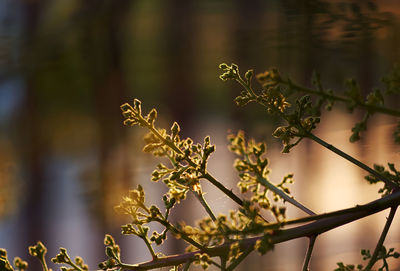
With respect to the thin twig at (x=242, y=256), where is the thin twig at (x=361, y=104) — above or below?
above

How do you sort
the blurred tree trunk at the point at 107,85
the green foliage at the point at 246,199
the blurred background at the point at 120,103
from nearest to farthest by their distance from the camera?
1. the green foliage at the point at 246,199
2. the blurred background at the point at 120,103
3. the blurred tree trunk at the point at 107,85

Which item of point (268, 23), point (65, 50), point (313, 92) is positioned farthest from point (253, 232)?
point (65, 50)

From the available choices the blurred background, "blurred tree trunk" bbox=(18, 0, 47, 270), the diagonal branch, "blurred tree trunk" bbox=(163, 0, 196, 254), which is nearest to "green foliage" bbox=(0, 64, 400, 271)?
the diagonal branch

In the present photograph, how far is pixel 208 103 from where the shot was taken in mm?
2141

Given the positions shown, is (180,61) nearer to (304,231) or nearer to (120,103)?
(120,103)

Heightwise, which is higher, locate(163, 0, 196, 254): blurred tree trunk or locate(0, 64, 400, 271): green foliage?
locate(163, 0, 196, 254): blurred tree trunk

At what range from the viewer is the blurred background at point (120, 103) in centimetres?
188

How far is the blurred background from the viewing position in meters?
1.88

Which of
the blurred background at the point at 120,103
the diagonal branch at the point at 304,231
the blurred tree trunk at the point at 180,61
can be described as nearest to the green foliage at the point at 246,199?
the diagonal branch at the point at 304,231

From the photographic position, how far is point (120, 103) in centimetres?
213

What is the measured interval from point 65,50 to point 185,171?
218cm

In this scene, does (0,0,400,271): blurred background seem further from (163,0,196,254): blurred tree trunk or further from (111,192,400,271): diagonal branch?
(111,192,400,271): diagonal branch

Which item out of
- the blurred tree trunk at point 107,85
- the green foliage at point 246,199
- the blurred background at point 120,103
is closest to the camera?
the green foliage at point 246,199

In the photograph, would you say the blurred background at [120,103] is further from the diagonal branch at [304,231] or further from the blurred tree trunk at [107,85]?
the diagonal branch at [304,231]
